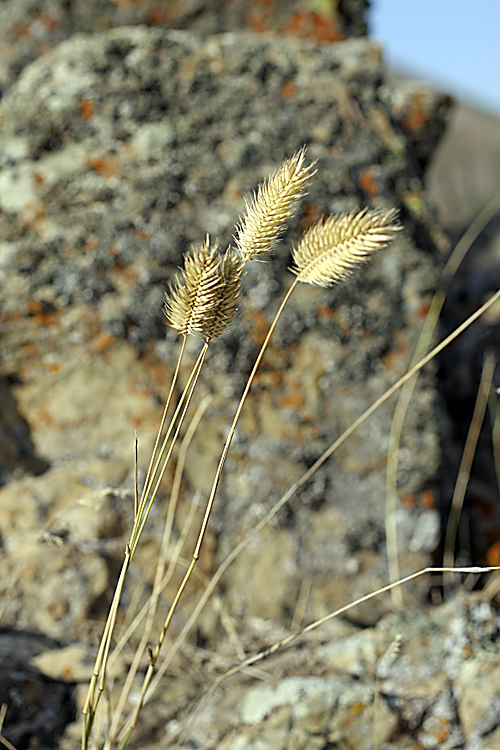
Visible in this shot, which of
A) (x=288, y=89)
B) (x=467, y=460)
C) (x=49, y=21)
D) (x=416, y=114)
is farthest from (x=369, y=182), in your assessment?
(x=49, y=21)

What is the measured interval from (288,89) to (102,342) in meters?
1.43

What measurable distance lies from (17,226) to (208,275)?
157cm

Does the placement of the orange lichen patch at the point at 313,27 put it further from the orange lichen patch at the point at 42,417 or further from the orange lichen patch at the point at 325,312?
the orange lichen patch at the point at 42,417

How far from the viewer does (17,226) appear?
2.34 metres

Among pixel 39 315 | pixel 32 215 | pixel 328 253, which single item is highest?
pixel 328 253

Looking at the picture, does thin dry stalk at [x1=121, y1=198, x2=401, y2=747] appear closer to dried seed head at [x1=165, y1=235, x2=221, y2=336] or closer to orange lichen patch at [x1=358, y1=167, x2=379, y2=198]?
dried seed head at [x1=165, y1=235, x2=221, y2=336]

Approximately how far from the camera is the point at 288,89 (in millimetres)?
2697

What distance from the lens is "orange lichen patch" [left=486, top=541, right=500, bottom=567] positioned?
2539 mm

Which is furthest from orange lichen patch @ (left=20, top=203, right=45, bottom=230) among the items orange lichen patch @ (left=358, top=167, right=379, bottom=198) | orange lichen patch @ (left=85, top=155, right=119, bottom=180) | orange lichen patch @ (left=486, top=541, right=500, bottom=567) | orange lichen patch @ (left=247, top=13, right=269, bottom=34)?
orange lichen patch @ (left=486, top=541, right=500, bottom=567)

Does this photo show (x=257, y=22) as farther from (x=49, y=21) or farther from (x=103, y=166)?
(x=103, y=166)

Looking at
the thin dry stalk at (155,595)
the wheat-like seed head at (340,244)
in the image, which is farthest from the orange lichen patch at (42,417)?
the wheat-like seed head at (340,244)

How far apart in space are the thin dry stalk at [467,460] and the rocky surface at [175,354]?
14 cm

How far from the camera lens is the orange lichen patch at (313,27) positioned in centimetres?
314

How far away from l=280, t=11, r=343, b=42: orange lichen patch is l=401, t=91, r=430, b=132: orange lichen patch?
513 millimetres
